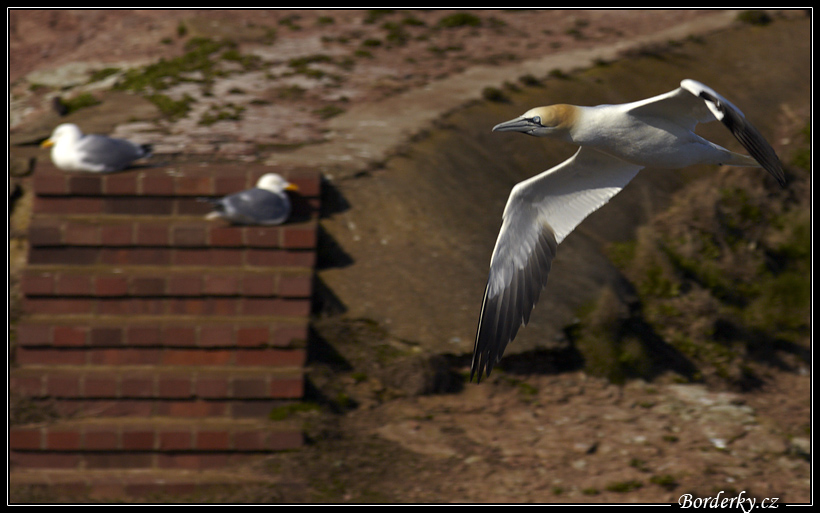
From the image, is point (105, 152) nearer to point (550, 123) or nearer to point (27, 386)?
point (27, 386)

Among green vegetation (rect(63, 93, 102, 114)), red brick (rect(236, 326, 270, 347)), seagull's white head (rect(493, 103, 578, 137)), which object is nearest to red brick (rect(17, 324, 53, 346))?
red brick (rect(236, 326, 270, 347))

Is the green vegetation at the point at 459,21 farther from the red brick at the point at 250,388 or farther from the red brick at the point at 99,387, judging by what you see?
the red brick at the point at 99,387

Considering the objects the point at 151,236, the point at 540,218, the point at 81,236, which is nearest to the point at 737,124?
the point at 540,218

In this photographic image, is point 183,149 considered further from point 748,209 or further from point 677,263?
point 748,209

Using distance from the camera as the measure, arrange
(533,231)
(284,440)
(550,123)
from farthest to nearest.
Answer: (284,440), (533,231), (550,123)

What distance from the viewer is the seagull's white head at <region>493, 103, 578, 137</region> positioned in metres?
3.67

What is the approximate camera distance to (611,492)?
4.86m

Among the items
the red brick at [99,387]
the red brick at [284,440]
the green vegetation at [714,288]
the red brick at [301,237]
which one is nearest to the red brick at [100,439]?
the red brick at [99,387]

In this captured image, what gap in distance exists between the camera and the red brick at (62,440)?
5.22m

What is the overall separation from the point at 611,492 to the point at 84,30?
9.04m

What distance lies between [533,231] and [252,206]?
2.23 m

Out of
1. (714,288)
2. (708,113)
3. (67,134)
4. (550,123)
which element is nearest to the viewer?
(550,123)

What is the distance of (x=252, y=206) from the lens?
5656mm

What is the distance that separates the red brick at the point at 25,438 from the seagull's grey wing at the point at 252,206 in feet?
6.25
